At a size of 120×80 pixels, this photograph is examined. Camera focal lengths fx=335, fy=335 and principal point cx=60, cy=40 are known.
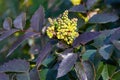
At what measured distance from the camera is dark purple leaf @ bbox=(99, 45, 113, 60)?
2.62 feet

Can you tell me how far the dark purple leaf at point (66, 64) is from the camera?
2.59ft

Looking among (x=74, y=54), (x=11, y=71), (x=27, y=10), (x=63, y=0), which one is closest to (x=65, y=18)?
(x=74, y=54)

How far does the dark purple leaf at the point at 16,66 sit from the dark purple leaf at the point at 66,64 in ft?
0.36

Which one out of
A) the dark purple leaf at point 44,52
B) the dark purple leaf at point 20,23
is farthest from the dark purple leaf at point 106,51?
the dark purple leaf at point 20,23

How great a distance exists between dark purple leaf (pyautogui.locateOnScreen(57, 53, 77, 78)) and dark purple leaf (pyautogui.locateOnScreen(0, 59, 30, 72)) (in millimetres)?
109

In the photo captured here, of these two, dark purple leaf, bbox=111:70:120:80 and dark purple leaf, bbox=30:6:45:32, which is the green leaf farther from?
dark purple leaf, bbox=30:6:45:32

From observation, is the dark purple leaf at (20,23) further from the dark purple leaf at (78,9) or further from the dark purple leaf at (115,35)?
the dark purple leaf at (115,35)

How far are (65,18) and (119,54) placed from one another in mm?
162

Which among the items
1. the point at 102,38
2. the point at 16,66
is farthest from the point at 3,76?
the point at 102,38

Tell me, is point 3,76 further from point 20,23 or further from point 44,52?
point 20,23

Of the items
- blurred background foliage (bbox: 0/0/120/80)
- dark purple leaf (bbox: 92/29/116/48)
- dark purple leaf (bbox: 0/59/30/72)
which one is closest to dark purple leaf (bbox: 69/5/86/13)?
blurred background foliage (bbox: 0/0/120/80)

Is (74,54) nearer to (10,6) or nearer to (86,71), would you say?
(86,71)

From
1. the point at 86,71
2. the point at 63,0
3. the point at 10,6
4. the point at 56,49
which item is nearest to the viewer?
the point at 86,71

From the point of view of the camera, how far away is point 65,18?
2.77 ft
